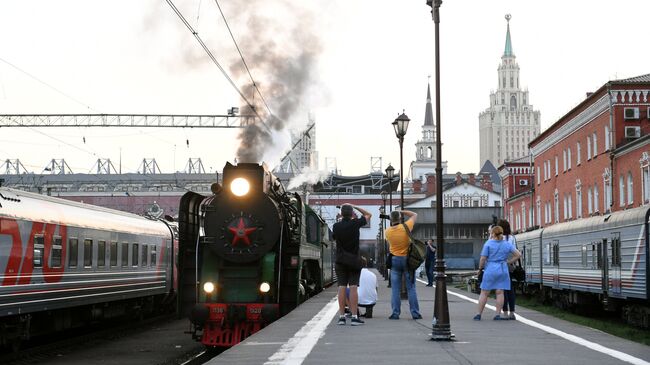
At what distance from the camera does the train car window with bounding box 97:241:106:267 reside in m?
21.3

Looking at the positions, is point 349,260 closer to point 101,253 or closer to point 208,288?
point 208,288

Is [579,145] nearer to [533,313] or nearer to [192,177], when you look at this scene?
[533,313]

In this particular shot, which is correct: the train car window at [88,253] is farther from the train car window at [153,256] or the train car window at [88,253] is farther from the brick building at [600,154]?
the brick building at [600,154]

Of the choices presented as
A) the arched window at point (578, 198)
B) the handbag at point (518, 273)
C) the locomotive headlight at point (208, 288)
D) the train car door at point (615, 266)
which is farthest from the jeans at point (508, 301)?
the arched window at point (578, 198)

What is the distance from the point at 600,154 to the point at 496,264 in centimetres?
3761

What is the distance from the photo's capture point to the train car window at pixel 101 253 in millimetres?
21281

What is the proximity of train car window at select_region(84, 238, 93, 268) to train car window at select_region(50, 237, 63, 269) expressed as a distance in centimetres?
173

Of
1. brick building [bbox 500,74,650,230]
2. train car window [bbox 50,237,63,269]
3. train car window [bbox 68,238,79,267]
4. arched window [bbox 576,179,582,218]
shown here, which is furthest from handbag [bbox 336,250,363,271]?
arched window [bbox 576,179,582,218]

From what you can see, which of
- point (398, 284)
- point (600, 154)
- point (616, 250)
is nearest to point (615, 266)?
point (616, 250)

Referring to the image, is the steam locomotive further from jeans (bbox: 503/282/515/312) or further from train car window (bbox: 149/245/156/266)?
train car window (bbox: 149/245/156/266)

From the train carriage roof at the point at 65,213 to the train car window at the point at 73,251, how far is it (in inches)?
13.1

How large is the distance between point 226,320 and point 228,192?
2373 millimetres

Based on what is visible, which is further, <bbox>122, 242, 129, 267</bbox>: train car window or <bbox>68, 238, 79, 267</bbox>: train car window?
<bbox>122, 242, 129, 267</bbox>: train car window

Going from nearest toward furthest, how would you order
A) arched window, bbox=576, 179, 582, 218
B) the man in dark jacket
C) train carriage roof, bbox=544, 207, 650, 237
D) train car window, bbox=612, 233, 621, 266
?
1. the man in dark jacket
2. train carriage roof, bbox=544, 207, 650, 237
3. train car window, bbox=612, 233, 621, 266
4. arched window, bbox=576, 179, 582, 218
